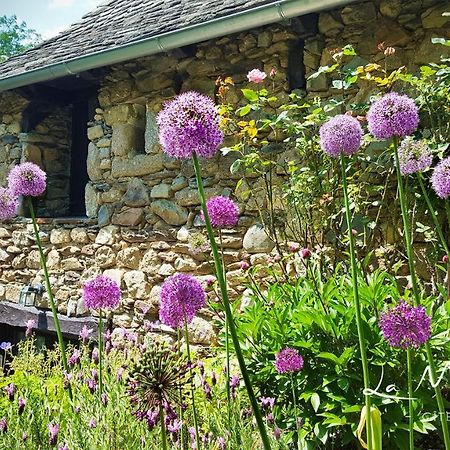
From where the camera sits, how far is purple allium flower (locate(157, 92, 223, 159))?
135cm

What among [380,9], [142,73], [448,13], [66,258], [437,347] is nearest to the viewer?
[437,347]

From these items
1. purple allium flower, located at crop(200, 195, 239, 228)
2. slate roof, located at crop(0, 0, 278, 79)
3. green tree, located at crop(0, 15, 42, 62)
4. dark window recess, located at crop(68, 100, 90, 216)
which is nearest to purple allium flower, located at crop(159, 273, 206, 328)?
purple allium flower, located at crop(200, 195, 239, 228)

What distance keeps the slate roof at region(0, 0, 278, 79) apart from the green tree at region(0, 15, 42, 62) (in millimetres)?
20802

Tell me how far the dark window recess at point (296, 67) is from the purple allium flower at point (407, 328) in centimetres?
317

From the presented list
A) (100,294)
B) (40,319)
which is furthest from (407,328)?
(40,319)

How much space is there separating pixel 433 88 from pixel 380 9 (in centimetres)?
81

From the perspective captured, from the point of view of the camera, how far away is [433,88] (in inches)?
140

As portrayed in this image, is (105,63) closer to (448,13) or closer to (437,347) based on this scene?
(448,13)

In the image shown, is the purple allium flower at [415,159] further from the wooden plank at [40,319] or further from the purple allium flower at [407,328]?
the wooden plank at [40,319]

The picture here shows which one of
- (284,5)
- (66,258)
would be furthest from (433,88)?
(66,258)

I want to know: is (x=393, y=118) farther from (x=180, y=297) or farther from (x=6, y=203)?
(x=6, y=203)

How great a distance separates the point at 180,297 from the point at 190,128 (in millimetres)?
578

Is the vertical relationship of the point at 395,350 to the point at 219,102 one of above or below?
below

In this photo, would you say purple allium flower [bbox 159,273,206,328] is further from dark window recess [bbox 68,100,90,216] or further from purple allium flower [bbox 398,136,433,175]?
dark window recess [bbox 68,100,90,216]
